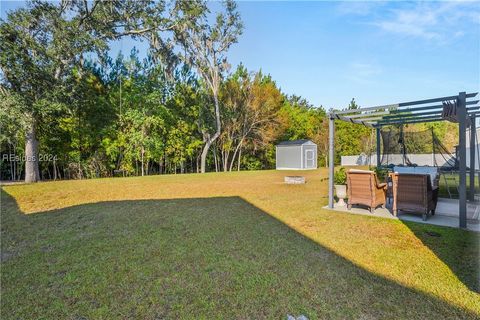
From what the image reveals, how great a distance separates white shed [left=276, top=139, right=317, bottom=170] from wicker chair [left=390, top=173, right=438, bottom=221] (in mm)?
13942

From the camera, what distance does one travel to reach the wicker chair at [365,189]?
16.1 feet

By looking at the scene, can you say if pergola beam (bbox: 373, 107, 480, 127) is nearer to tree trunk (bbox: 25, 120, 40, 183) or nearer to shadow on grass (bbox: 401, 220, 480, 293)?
shadow on grass (bbox: 401, 220, 480, 293)

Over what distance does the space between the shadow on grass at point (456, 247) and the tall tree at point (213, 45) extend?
14.6 metres

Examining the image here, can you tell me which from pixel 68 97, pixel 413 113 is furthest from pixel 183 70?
pixel 413 113

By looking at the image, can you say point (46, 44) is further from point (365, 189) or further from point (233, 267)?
point (365, 189)

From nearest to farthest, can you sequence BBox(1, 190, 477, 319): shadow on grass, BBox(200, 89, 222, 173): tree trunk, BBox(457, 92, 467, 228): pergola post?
1. BBox(1, 190, 477, 319): shadow on grass
2. BBox(457, 92, 467, 228): pergola post
3. BBox(200, 89, 222, 173): tree trunk

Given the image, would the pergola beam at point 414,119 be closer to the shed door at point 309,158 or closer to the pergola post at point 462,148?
the pergola post at point 462,148

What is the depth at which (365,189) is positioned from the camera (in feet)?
16.5

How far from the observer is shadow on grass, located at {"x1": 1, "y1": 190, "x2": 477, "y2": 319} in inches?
80.5

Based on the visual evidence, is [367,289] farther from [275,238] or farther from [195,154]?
[195,154]

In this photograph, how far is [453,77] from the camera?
15.7ft

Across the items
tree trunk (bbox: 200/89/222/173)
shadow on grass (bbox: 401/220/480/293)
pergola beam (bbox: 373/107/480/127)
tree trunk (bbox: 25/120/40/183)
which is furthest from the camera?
tree trunk (bbox: 200/89/222/173)

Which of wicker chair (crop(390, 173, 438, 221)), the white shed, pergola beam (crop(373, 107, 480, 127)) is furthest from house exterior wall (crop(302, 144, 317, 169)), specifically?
wicker chair (crop(390, 173, 438, 221))

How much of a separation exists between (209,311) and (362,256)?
6.60ft
